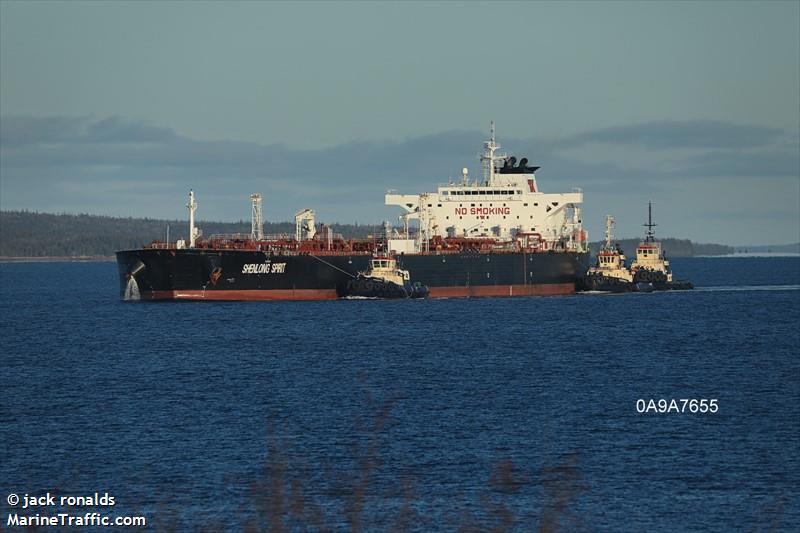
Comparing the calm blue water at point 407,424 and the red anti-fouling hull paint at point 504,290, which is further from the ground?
the red anti-fouling hull paint at point 504,290

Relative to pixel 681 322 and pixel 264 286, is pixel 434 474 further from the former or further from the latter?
pixel 264 286

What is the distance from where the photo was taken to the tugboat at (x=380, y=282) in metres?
74.1

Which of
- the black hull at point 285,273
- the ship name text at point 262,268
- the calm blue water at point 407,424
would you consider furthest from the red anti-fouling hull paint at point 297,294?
the calm blue water at point 407,424

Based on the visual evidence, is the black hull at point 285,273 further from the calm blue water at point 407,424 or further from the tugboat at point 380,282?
the calm blue water at point 407,424

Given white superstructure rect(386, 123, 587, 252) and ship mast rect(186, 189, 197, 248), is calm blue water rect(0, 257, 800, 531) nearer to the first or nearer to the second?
ship mast rect(186, 189, 197, 248)

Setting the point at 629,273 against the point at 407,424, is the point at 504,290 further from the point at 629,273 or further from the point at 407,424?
the point at 407,424

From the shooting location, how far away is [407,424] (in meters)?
30.3

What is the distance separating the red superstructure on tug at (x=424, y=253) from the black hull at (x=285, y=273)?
0.20 ft

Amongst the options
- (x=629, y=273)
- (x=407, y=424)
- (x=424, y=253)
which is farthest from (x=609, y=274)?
(x=407, y=424)

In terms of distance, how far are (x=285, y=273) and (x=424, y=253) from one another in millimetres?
9998

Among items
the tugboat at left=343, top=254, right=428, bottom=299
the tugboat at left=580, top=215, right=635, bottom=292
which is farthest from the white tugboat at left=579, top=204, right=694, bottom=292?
the tugboat at left=343, top=254, right=428, bottom=299

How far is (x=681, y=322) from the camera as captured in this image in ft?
213

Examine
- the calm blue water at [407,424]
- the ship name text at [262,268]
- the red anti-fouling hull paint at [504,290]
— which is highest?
the ship name text at [262,268]

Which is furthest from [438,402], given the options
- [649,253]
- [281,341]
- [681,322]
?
[649,253]
